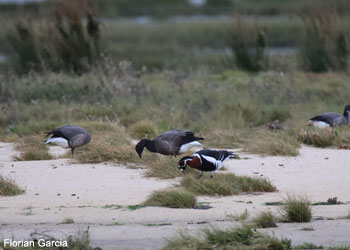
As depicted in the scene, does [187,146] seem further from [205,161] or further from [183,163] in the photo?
[205,161]

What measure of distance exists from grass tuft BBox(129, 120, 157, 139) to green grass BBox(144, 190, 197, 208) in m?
3.92

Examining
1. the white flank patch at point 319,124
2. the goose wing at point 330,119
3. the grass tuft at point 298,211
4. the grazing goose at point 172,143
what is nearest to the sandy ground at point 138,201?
the grass tuft at point 298,211

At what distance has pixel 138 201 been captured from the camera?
7328 millimetres

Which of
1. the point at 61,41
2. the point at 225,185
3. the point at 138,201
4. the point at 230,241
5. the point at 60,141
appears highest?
the point at 61,41

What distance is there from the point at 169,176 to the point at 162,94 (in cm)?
633

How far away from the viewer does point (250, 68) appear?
17.4 m

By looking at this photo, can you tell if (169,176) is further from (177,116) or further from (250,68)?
(250,68)

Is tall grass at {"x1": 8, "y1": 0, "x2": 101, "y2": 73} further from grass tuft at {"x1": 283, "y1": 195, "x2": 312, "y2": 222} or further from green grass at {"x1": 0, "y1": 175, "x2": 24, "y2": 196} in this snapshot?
grass tuft at {"x1": 283, "y1": 195, "x2": 312, "y2": 222}

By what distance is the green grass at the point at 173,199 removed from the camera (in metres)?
6.95

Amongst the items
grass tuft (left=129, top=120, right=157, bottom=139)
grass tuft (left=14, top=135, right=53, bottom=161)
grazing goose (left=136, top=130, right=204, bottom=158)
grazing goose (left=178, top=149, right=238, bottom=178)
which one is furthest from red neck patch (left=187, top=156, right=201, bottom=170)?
grass tuft (left=129, top=120, right=157, bottom=139)

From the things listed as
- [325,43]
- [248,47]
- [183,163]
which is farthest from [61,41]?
[183,163]

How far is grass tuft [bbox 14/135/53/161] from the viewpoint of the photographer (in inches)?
376

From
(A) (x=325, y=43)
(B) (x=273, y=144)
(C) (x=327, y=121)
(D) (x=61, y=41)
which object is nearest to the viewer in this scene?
(B) (x=273, y=144)

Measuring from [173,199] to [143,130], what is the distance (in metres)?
4.24
